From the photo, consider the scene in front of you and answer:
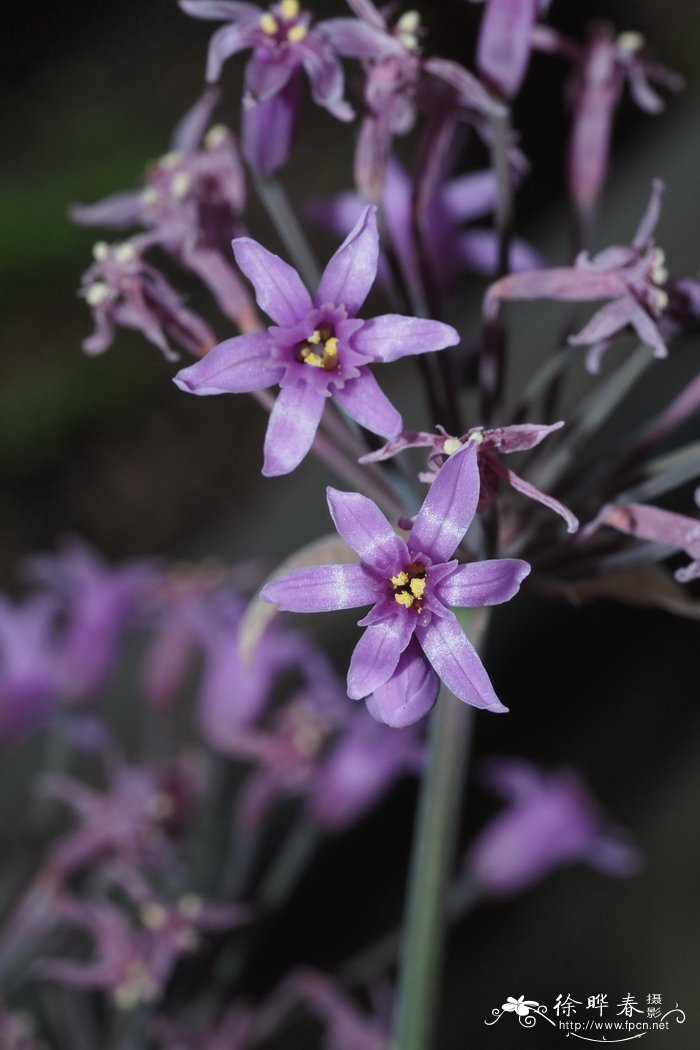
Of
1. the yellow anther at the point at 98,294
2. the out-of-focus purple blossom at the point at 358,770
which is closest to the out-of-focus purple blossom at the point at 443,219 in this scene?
the yellow anther at the point at 98,294

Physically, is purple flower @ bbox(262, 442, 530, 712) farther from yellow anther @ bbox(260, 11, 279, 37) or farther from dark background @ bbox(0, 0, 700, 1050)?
dark background @ bbox(0, 0, 700, 1050)

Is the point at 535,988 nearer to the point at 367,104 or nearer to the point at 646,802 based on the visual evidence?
the point at 646,802

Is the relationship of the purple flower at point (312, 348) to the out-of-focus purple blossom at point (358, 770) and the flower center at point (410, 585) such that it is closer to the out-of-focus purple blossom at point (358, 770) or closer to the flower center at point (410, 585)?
the flower center at point (410, 585)

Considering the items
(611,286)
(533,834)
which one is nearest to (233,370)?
(611,286)

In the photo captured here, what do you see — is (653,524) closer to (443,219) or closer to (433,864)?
(433,864)

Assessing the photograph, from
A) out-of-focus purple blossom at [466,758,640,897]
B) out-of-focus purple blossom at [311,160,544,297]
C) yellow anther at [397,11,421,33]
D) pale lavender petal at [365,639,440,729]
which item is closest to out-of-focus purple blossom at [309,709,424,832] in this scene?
out-of-focus purple blossom at [466,758,640,897]

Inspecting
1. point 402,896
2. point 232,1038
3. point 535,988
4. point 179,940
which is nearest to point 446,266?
point 179,940
